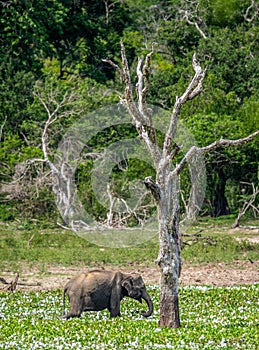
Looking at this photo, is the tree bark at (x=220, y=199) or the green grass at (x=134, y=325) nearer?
the green grass at (x=134, y=325)

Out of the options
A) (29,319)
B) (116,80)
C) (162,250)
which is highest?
(116,80)

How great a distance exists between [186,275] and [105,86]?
23264mm

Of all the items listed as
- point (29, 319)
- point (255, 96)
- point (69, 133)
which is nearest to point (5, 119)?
point (69, 133)

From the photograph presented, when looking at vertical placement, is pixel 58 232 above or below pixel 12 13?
below

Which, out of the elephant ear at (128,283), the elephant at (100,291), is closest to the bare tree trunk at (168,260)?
the elephant at (100,291)

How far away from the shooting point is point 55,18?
44094 mm

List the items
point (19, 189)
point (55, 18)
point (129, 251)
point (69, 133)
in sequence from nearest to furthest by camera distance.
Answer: point (129, 251), point (19, 189), point (69, 133), point (55, 18)

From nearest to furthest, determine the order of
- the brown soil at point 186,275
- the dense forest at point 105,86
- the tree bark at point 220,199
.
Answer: the brown soil at point 186,275, the dense forest at point 105,86, the tree bark at point 220,199

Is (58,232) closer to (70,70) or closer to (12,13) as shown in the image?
(12,13)

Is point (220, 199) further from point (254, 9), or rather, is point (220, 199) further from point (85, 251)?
point (254, 9)

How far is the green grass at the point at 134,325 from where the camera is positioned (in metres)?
11.3

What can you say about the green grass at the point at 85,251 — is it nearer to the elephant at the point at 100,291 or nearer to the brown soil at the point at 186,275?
the brown soil at the point at 186,275

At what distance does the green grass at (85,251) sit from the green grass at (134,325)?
5.96 m

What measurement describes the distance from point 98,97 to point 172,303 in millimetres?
26859
